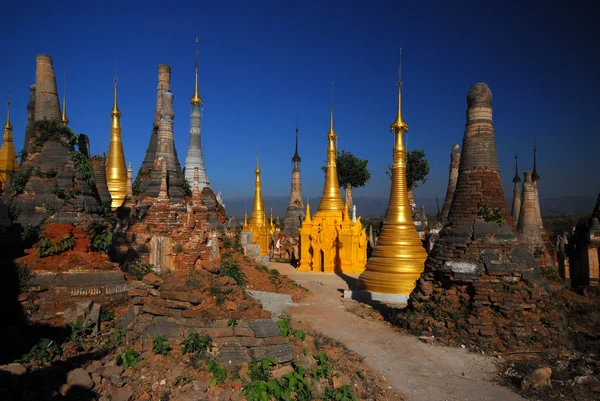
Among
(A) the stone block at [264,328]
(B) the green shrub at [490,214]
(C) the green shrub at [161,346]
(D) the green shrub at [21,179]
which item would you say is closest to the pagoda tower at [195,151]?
(D) the green shrub at [21,179]

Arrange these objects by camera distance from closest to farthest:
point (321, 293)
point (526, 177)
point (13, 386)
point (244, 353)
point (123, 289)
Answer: point (13, 386) → point (244, 353) → point (123, 289) → point (321, 293) → point (526, 177)

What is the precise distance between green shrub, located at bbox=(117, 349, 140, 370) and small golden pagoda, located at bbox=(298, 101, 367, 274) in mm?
18851

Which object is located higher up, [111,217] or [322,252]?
[111,217]

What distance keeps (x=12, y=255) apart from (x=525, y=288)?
36.3ft

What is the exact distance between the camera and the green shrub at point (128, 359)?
6371 millimetres

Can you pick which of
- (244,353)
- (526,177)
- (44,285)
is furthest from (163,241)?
(526,177)

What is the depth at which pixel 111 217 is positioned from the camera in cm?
1692

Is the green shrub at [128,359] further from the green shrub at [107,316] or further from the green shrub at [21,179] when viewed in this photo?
the green shrub at [21,179]

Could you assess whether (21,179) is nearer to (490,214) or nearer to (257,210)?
(490,214)

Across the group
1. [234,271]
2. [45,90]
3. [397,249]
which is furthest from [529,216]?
[45,90]

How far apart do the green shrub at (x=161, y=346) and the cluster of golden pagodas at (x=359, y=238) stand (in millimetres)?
10183

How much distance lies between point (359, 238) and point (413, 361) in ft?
55.2

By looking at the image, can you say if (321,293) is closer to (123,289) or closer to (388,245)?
(388,245)

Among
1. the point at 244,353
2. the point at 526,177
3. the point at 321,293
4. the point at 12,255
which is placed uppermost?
the point at 526,177
